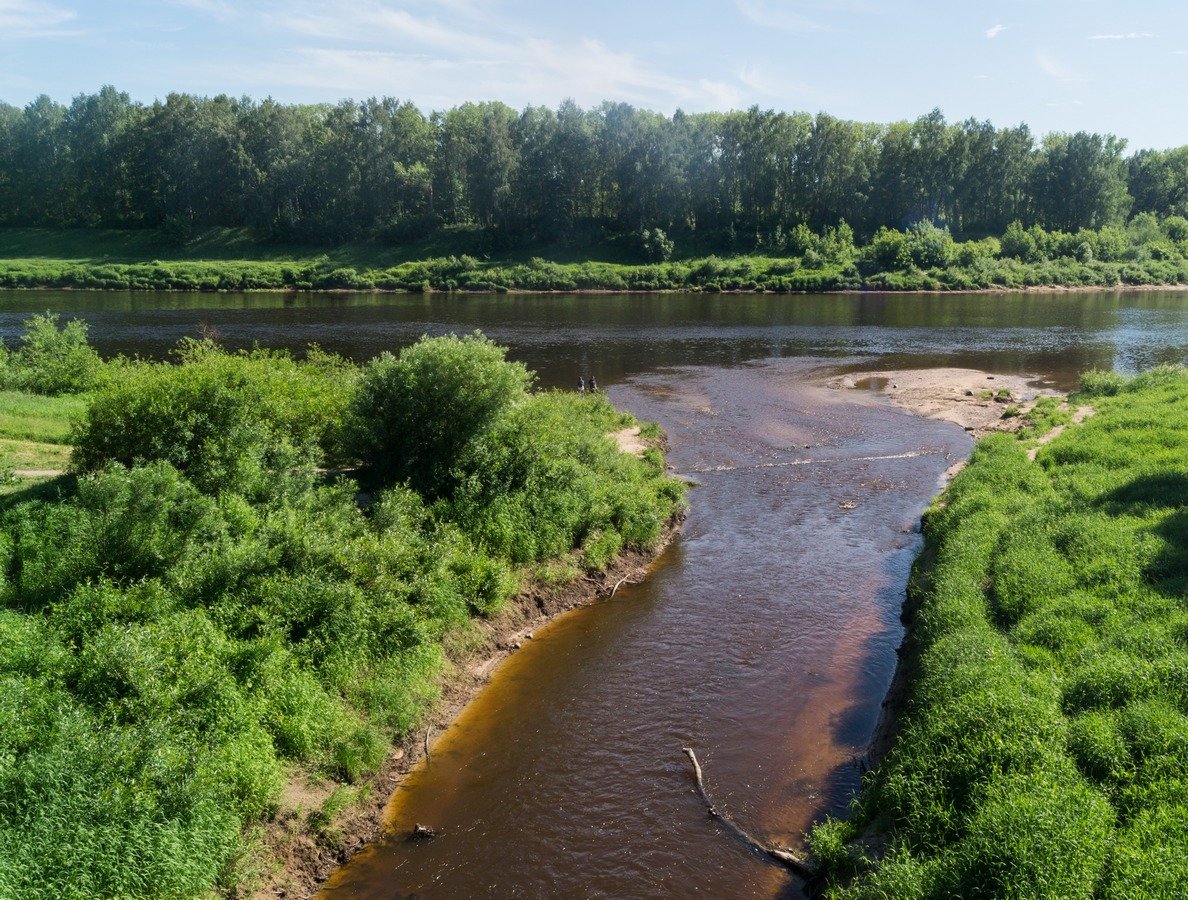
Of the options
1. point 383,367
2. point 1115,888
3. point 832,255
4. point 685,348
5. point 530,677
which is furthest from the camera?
point 832,255

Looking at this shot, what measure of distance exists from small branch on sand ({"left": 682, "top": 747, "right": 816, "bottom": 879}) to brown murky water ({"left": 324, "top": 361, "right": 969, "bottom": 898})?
0.63ft

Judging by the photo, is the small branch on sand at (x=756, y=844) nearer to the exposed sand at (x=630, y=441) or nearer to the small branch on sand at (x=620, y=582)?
the small branch on sand at (x=620, y=582)

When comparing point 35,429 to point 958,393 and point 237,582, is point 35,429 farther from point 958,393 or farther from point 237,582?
point 958,393

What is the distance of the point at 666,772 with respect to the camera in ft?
52.7

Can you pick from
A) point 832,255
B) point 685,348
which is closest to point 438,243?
point 832,255

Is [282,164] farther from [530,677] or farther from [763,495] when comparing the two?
[530,677]

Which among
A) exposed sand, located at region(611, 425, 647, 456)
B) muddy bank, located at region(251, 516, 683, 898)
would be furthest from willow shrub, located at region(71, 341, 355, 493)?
exposed sand, located at region(611, 425, 647, 456)

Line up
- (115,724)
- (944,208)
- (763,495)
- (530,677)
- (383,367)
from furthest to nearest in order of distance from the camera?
(944,208)
(763,495)
(383,367)
(530,677)
(115,724)

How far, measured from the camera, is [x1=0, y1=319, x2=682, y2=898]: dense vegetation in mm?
12102

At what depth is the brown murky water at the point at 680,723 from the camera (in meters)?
13.9

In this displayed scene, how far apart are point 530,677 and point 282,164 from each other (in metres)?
132

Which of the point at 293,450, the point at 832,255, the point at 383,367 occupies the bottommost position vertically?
the point at 293,450

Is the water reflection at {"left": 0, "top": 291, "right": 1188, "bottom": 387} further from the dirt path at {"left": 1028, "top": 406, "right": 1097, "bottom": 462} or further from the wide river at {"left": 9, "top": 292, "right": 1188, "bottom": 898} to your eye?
the dirt path at {"left": 1028, "top": 406, "right": 1097, "bottom": 462}

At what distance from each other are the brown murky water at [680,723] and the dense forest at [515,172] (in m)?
109
